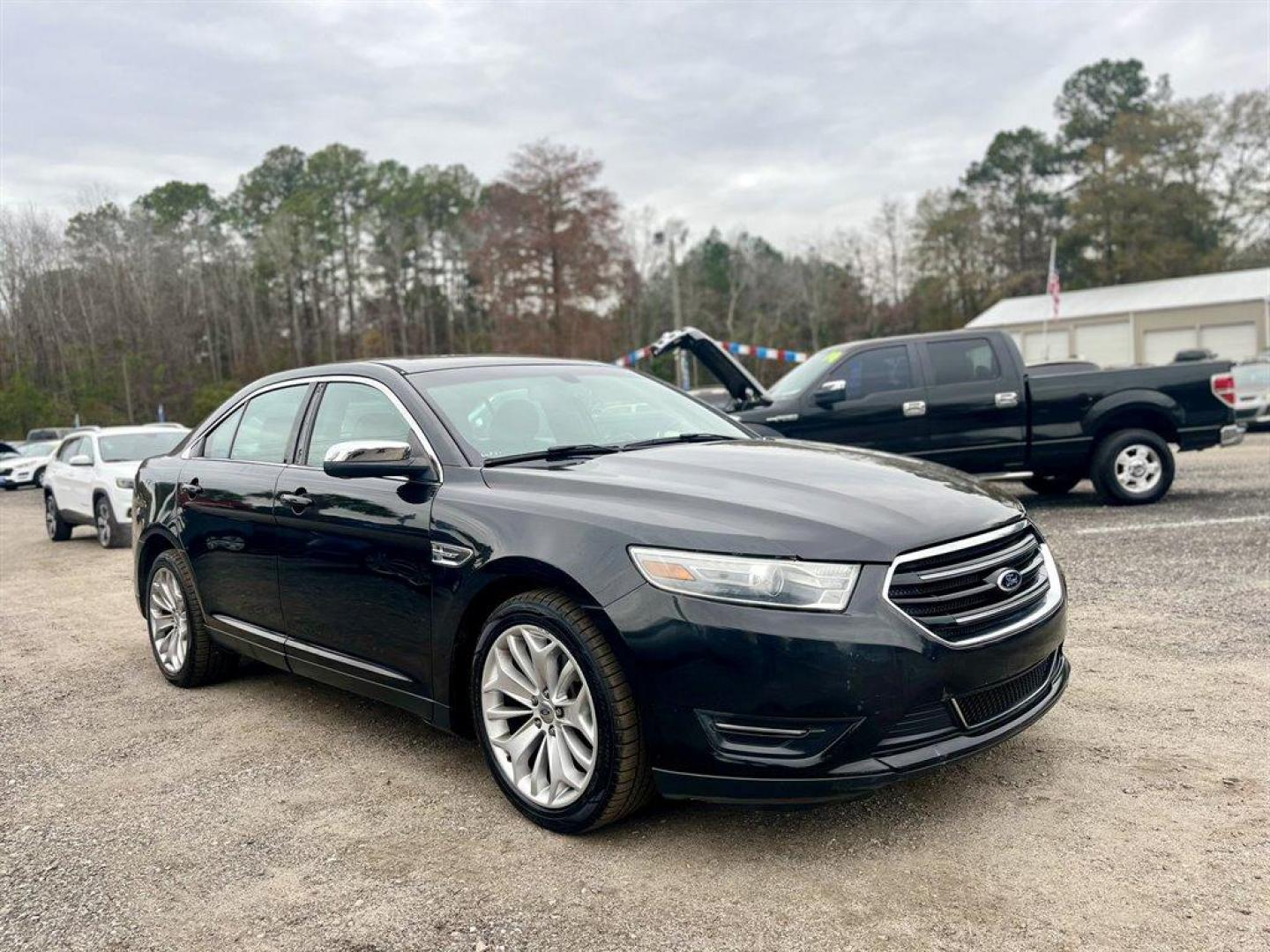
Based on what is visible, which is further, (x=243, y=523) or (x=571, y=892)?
(x=243, y=523)

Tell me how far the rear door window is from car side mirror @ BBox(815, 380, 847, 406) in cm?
619

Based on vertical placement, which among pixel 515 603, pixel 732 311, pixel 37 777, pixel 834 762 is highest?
pixel 732 311

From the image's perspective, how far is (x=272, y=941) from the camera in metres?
2.68

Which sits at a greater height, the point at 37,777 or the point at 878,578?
the point at 878,578

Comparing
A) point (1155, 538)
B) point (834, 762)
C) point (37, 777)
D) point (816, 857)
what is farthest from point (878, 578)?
point (1155, 538)

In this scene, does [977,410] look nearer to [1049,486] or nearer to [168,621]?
[1049,486]

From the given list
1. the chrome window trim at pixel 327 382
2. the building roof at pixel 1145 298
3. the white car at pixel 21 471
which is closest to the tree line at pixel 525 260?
the building roof at pixel 1145 298

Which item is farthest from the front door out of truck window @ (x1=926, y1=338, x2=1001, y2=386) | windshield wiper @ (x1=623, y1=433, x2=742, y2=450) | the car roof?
the car roof

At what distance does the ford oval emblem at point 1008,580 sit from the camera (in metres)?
3.09

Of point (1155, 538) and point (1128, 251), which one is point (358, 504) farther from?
point (1128, 251)

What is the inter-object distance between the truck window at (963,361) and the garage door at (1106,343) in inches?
1462

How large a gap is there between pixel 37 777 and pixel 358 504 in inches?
70.5

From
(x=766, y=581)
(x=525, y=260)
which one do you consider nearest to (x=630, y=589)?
(x=766, y=581)

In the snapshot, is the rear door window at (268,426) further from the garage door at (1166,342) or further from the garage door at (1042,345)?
the garage door at (1042,345)
